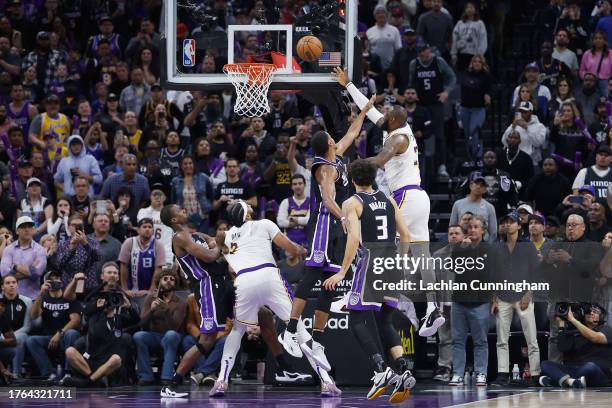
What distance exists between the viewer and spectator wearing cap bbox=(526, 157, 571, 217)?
19.7m

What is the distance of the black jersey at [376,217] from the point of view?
1400cm

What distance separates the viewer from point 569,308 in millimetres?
16547

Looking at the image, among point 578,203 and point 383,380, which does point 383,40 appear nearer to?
point 578,203

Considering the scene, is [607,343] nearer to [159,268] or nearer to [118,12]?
[159,268]

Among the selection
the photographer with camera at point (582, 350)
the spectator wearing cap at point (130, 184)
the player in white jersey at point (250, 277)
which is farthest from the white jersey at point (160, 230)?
the photographer with camera at point (582, 350)

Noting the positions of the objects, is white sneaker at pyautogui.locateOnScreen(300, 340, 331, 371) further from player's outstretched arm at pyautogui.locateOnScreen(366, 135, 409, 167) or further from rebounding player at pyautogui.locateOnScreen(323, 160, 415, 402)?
player's outstretched arm at pyautogui.locateOnScreen(366, 135, 409, 167)

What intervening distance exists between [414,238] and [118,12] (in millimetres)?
12206

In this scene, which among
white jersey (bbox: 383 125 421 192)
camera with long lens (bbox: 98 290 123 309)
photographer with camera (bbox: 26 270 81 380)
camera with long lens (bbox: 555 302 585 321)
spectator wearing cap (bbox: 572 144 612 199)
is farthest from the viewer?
spectator wearing cap (bbox: 572 144 612 199)

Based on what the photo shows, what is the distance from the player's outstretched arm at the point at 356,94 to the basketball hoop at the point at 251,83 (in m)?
0.91

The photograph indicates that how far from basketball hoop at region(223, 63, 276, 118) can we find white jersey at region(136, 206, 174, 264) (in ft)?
12.5

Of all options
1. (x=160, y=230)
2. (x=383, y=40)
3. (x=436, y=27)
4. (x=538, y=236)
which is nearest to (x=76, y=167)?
(x=160, y=230)

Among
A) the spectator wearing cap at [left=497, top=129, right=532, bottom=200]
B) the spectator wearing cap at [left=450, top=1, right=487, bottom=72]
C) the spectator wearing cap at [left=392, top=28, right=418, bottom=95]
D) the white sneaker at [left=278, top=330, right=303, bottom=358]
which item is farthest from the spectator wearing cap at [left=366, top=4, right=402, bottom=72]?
the white sneaker at [left=278, top=330, right=303, bottom=358]

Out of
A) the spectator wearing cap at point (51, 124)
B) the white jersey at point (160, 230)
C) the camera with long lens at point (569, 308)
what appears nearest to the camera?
the camera with long lens at point (569, 308)

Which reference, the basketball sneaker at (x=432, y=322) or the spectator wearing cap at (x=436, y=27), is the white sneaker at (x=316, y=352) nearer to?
the basketball sneaker at (x=432, y=322)
